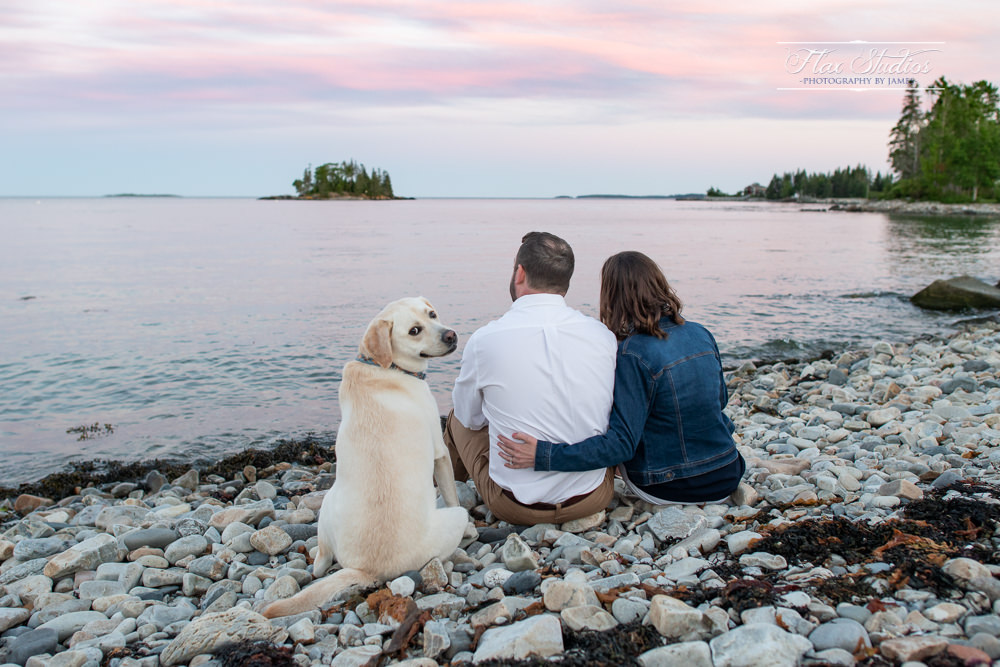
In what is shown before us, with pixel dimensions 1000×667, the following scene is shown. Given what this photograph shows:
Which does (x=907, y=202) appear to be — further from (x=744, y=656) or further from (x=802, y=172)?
(x=744, y=656)

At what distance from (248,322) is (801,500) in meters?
16.3

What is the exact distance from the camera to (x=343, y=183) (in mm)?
186500

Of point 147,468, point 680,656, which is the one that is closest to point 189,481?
point 147,468

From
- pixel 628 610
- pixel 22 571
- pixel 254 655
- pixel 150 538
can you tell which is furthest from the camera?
pixel 150 538

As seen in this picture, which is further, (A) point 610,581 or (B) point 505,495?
(B) point 505,495

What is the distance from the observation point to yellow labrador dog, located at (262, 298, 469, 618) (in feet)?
13.6

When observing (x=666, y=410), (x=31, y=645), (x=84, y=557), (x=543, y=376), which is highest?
(x=543, y=376)

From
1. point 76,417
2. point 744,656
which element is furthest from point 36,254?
point 744,656

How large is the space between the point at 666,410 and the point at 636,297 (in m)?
0.82

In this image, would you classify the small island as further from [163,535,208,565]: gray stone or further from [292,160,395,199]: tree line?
[163,535,208,565]: gray stone

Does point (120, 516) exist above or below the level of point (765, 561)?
below

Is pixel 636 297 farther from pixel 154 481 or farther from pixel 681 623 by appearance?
pixel 154 481

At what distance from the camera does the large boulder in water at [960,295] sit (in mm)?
19328

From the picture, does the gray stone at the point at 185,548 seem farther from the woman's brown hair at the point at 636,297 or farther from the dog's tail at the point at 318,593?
the woman's brown hair at the point at 636,297
